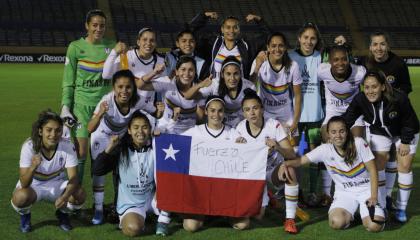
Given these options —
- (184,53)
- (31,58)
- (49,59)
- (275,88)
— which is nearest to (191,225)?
(275,88)

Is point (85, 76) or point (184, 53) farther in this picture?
point (184, 53)

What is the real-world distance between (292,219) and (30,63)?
27.0m

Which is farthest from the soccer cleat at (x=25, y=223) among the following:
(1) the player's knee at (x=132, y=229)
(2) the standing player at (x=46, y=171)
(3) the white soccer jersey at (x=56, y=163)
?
(1) the player's knee at (x=132, y=229)

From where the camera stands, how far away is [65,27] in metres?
34.5

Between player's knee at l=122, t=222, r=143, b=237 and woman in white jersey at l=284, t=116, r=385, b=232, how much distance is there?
4.48 ft

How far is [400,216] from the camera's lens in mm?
5402

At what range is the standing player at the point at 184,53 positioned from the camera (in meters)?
6.14

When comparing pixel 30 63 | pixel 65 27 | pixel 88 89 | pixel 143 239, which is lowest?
pixel 143 239

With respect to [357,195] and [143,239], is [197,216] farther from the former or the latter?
[357,195]

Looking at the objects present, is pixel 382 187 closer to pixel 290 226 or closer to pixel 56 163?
pixel 290 226

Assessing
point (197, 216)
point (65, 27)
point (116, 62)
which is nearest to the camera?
point (197, 216)

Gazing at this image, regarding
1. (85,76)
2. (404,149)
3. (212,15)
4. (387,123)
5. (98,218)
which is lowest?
(98,218)

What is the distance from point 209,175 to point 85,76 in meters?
1.64

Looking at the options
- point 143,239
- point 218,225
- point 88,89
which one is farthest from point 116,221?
point 88,89
